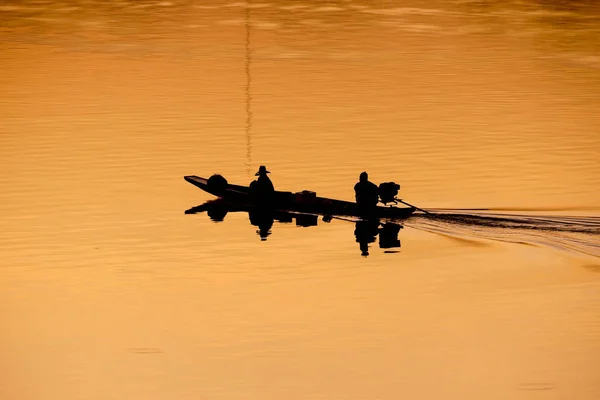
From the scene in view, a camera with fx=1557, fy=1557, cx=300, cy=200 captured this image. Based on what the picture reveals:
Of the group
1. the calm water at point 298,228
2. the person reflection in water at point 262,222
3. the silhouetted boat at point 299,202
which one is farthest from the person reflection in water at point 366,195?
the person reflection in water at point 262,222

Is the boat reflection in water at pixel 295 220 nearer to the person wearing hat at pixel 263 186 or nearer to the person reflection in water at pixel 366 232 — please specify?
the person reflection in water at pixel 366 232

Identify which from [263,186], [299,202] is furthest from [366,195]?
[263,186]

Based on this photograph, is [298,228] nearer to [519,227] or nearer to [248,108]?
[519,227]

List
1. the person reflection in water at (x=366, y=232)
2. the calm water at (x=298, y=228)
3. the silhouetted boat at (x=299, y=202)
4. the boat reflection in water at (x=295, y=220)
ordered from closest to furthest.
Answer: the calm water at (x=298, y=228)
the person reflection in water at (x=366, y=232)
the boat reflection in water at (x=295, y=220)
the silhouetted boat at (x=299, y=202)

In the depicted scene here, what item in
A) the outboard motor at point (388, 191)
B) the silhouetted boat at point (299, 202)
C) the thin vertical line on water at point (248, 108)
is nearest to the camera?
the outboard motor at point (388, 191)

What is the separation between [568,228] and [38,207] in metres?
11.3

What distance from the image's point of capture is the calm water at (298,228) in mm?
21703

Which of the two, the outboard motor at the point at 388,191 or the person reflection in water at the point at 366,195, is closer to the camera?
the outboard motor at the point at 388,191

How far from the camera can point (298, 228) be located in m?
30.7

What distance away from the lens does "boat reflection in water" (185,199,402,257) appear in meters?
29.4

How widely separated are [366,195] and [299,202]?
1633 millimetres

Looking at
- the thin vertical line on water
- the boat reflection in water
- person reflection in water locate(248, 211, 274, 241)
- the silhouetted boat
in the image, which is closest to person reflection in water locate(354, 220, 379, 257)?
the boat reflection in water

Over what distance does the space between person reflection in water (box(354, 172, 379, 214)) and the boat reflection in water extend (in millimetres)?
258

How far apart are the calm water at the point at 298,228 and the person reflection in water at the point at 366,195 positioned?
0.47 metres
